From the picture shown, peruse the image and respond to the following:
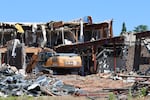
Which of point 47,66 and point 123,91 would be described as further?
point 47,66

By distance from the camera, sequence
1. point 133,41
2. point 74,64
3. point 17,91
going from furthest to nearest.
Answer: point 133,41 → point 74,64 → point 17,91

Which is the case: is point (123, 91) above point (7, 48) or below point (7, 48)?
below

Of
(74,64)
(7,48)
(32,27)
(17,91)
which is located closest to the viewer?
(17,91)

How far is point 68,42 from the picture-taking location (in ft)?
158

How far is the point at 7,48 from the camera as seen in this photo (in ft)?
136

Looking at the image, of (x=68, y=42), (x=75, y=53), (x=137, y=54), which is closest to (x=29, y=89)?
(x=75, y=53)

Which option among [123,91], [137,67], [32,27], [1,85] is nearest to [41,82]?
[1,85]

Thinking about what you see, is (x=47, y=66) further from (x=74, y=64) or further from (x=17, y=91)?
(x=17, y=91)

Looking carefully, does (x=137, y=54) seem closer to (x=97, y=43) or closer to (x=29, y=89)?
(x=97, y=43)

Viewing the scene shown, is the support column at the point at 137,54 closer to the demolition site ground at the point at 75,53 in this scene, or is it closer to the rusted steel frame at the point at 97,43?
the demolition site ground at the point at 75,53

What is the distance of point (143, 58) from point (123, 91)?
2297 centimetres

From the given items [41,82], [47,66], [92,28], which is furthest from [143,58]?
[41,82]

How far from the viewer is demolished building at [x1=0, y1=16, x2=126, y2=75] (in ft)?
134

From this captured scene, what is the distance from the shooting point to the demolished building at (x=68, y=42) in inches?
1608
